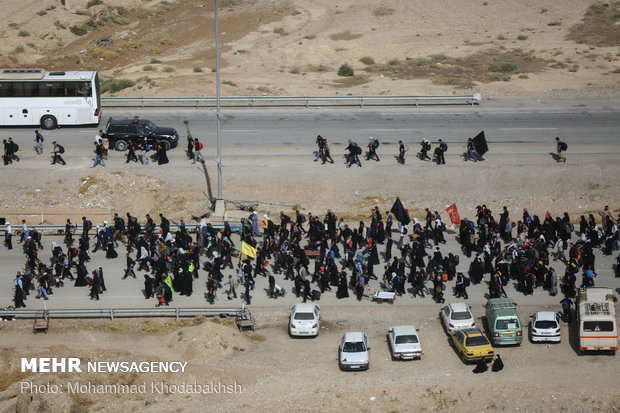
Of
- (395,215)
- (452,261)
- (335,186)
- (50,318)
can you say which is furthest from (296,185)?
(50,318)

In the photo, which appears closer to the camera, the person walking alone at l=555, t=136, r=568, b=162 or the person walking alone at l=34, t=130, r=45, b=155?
the person walking alone at l=555, t=136, r=568, b=162

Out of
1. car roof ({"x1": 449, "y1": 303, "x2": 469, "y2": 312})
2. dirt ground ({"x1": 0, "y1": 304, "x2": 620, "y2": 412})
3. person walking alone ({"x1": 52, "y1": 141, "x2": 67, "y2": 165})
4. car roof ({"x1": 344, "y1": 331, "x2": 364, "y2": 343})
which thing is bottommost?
dirt ground ({"x1": 0, "y1": 304, "x2": 620, "y2": 412})

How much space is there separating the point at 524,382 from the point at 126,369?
12.6 meters

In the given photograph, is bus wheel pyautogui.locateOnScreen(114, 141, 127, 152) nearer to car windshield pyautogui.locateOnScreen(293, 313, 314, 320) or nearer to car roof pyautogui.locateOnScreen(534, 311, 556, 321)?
car windshield pyautogui.locateOnScreen(293, 313, 314, 320)

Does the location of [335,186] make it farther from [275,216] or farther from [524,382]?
[524,382]

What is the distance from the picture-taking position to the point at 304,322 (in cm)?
2759

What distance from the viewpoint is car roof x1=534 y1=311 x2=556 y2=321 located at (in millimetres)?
27123

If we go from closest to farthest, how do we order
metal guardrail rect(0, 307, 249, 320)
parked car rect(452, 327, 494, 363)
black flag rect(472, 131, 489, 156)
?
parked car rect(452, 327, 494, 363) → metal guardrail rect(0, 307, 249, 320) → black flag rect(472, 131, 489, 156)

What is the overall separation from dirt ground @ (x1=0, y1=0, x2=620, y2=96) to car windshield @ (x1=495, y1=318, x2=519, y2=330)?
2683cm

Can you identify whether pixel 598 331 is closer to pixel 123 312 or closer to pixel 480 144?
pixel 480 144

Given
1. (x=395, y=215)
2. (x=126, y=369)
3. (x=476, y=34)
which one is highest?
(x=476, y=34)

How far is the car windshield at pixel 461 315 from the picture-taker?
27562 millimetres

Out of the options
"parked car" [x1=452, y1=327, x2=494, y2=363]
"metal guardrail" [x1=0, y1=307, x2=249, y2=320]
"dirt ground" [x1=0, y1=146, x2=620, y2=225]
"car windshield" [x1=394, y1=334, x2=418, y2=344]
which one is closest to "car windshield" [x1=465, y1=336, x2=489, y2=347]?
"parked car" [x1=452, y1=327, x2=494, y2=363]

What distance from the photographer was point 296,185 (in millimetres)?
38969
